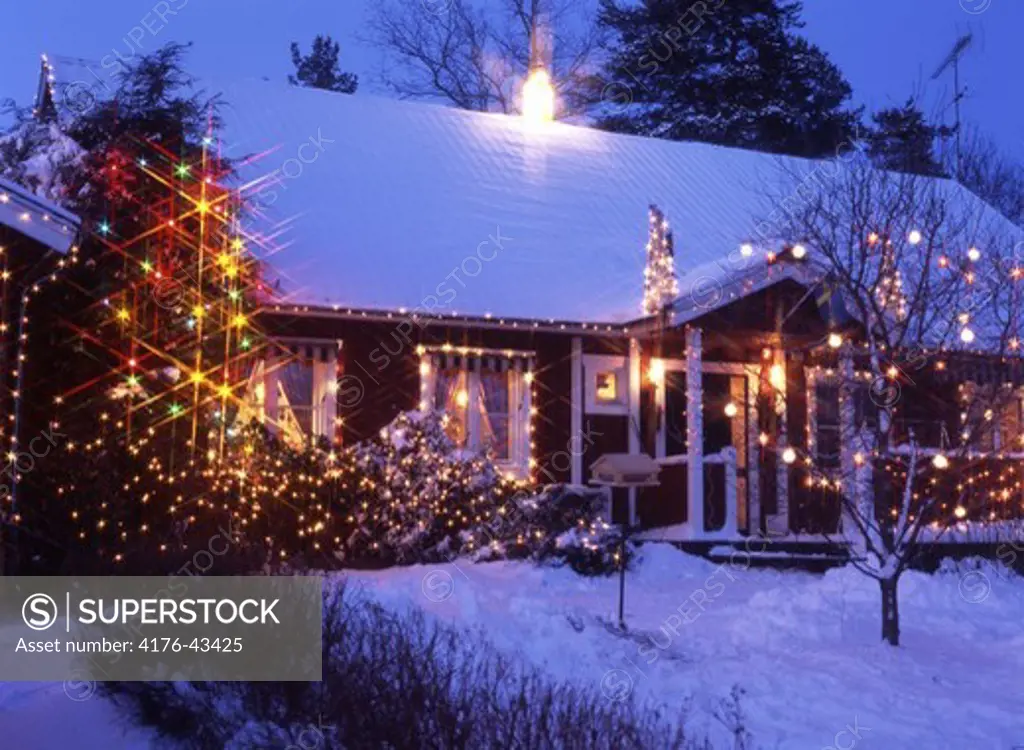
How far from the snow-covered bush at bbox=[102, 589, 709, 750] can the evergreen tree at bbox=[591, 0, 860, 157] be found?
27.4 metres

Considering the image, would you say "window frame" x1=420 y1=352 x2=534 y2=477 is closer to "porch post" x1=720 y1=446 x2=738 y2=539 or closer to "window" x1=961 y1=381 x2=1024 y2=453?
"porch post" x1=720 y1=446 x2=738 y2=539

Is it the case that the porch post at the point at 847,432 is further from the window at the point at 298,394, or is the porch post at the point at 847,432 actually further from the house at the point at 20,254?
the window at the point at 298,394

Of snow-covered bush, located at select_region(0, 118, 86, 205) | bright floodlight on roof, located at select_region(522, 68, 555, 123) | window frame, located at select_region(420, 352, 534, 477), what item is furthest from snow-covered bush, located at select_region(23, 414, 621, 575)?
bright floodlight on roof, located at select_region(522, 68, 555, 123)

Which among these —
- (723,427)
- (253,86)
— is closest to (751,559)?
(723,427)

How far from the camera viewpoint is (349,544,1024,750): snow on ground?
712 centimetres

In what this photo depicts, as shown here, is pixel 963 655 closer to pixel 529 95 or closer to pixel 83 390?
pixel 83 390

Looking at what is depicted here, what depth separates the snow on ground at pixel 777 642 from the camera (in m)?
7.12

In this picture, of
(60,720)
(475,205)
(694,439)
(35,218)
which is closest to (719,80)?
(475,205)

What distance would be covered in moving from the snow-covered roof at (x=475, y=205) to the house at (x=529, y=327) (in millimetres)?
46

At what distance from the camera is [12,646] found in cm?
798

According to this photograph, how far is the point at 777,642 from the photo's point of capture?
959 centimetres

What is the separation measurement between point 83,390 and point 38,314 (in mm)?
802

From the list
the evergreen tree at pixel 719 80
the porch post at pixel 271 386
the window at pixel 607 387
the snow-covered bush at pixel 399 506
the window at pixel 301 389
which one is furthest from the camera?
the evergreen tree at pixel 719 80

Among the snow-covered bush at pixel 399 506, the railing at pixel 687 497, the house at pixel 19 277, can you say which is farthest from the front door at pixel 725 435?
the house at pixel 19 277
